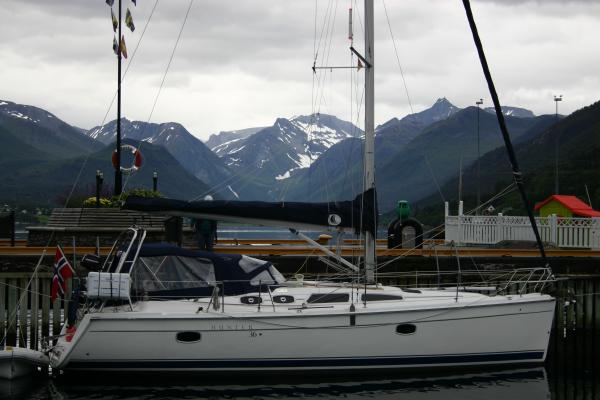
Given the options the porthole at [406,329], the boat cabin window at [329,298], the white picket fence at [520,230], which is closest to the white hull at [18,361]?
the boat cabin window at [329,298]

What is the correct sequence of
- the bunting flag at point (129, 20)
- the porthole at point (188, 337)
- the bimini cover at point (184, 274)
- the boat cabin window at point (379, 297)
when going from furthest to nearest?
the bunting flag at point (129, 20) → the bimini cover at point (184, 274) → the boat cabin window at point (379, 297) → the porthole at point (188, 337)

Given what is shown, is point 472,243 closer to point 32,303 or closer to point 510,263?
point 510,263

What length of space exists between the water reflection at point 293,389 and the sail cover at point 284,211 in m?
3.72

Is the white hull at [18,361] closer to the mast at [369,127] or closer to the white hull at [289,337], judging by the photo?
the white hull at [289,337]

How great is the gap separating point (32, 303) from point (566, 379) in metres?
14.5

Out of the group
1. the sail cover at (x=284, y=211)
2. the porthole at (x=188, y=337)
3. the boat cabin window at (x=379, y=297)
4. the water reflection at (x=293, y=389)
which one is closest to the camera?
the water reflection at (x=293, y=389)

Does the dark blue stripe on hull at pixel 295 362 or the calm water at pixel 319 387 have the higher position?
the dark blue stripe on hull at pixel 295 362

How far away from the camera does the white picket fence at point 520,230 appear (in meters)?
31.1

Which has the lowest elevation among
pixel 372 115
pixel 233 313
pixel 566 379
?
pixel 566 379

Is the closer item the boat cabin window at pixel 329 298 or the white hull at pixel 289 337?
the white hull at pixel 289 337

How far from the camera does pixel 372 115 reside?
Answer: 20.1 meters

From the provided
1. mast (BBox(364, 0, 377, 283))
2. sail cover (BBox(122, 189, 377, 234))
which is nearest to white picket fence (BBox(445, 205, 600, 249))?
mast (BBox(364, 0, 377, 283))

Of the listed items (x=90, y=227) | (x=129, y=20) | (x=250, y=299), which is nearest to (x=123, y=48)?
(x=129, y=20)

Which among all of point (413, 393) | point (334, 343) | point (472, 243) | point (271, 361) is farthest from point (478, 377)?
point (472, 243)
